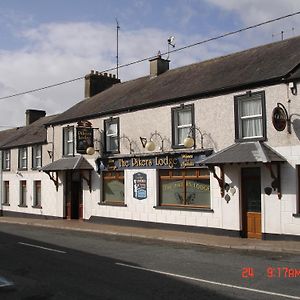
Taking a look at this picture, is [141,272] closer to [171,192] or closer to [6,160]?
[171,192]

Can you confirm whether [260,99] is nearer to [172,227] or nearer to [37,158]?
[172,227]

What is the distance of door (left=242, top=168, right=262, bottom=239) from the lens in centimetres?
1711

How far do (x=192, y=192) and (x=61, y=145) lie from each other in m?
10.2

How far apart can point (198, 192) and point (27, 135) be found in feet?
56.2

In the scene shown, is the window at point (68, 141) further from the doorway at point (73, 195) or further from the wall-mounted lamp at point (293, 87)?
the wall-mounted lamp at point (293, 87)

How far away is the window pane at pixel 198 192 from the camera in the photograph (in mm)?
18922

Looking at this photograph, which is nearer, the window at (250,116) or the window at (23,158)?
the window at (250,116)

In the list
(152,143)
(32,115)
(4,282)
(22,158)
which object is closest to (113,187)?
(152,143)

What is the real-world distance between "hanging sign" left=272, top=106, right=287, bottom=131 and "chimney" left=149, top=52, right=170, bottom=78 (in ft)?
33.3

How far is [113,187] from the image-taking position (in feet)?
76.9

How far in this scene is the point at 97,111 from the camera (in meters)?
24.1

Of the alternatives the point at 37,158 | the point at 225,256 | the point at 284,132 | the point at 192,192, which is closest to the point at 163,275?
the point at 225,256

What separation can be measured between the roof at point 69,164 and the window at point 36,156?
10.3 ft

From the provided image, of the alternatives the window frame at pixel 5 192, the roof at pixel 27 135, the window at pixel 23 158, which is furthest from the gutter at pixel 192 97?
the window frame at pixel 5 192
